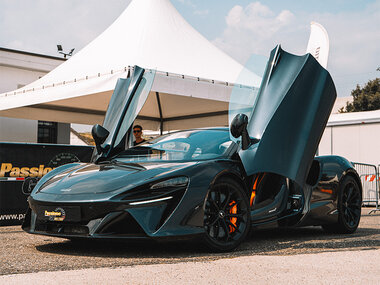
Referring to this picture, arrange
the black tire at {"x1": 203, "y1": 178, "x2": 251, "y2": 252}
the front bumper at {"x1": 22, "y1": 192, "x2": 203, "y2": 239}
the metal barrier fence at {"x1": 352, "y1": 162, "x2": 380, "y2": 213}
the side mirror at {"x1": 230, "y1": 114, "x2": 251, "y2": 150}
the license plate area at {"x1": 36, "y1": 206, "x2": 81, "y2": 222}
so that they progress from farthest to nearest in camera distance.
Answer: the metal barrier fence at {"x1": 352, "y1": 162, "x2": 380, "y2": 213}, the side mirror at {"x1": 230, "y1": 114, "x2": 251, "y2": 150}, the black tire at {"x1": 203, "y1": 178, "x2": 251, "y2": 252}, the license plate area at {"x1": 36, "y1": 206, "x2": 81, "y2": 222}, the front bumper at {"x1": 22, "y1": 192, "x2": 203, "y2": 239}

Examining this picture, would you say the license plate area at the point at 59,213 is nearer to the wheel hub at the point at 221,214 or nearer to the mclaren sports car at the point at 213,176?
the mclaren sports car at the point at 213,176

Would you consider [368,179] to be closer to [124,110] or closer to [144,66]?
[144,66]

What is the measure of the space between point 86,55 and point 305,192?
798cm

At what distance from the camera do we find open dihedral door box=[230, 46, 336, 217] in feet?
17.2

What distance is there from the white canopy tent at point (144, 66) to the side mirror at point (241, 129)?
5.29 metres

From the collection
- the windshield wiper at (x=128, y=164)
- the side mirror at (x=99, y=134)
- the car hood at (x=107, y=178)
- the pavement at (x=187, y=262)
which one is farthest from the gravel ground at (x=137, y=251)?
the side mirror at (x=99, y=134)

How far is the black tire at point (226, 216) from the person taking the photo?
15.5 ft

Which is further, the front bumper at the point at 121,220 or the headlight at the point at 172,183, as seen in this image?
the headlight at the point at 172,183

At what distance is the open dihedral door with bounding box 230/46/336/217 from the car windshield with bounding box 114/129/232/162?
312 millimetres

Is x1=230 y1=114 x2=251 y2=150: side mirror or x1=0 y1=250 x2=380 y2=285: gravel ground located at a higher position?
x1=230 y1=114 x2=251 y2=150: side mirror

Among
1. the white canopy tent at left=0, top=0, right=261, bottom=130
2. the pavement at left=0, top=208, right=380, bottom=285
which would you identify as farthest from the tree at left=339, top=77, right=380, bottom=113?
the pavement at left=0, top=208, right=380, bottom=285

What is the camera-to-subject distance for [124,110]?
19.5 feet

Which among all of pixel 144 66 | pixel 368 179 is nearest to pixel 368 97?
pixel 368 179

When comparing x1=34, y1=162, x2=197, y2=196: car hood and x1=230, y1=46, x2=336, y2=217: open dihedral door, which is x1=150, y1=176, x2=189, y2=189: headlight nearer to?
x1=34, y1=162, x2=197, y2=196: car hood
